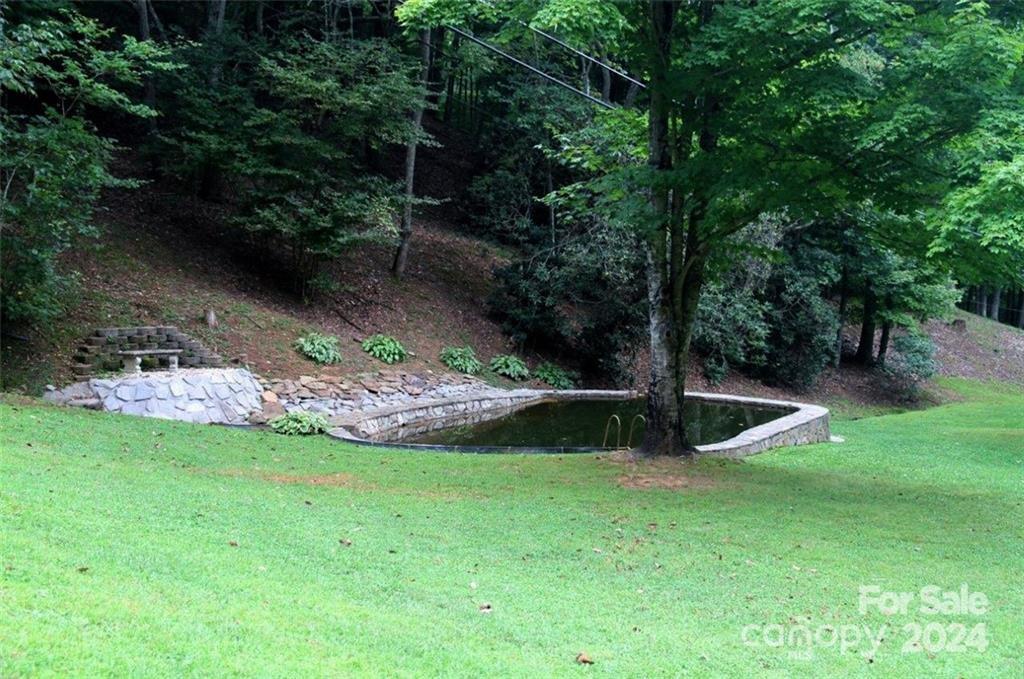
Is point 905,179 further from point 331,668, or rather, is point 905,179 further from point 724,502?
point 331,668

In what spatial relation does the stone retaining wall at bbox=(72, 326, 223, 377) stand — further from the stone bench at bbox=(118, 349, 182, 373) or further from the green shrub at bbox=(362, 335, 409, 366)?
the green shrub at bbox=(362, 335, 409, 366)

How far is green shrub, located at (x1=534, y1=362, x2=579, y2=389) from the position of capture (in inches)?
695

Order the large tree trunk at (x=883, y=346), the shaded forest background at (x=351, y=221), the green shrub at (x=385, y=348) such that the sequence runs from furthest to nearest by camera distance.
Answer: the large tree trunk at (x=883, y=346), the green shrub at (x=385, y=348), the shaded forest background at (x=351, y=221)

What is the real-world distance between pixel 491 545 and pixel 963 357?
96.4ft

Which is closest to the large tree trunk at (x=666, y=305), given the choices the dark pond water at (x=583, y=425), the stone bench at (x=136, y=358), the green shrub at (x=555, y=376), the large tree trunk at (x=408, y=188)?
the dark pond water at (x=583, y=425)

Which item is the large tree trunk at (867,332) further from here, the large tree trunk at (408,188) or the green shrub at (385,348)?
the green shrub at (385,348)

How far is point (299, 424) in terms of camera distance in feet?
33.4

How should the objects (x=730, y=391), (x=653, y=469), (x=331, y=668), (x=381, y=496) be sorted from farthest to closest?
(x=730, y=391) < (x=653, y=469) < (x=381, y=496) < (x=331, y=668)

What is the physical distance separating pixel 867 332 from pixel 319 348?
58.8 ft

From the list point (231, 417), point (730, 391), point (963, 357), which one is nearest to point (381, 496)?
point (231, 417)

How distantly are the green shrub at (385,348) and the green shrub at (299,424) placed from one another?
185 inches

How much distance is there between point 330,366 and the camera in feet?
45.4

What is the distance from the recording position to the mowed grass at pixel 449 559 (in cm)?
307

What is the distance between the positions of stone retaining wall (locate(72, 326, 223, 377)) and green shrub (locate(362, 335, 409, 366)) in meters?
3.57
